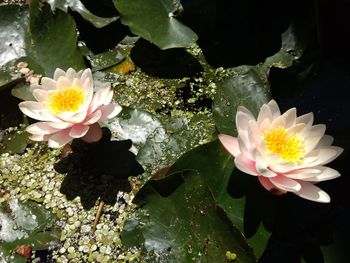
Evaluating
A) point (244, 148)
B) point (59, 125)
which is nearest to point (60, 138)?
point (59, 125)

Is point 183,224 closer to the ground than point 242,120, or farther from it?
closer to the ground

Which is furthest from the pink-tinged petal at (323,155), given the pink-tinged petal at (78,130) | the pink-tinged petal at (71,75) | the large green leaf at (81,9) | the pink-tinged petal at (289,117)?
the large green leaf at (81,9)

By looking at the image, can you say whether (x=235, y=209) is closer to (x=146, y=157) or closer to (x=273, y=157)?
(x=273, y=157)

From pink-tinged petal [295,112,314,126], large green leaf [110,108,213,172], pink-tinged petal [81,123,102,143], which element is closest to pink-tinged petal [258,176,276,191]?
pink-tinged petal [295,112,314,126]

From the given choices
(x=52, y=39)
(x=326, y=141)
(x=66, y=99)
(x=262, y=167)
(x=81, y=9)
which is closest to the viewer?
(x=262, y=167)

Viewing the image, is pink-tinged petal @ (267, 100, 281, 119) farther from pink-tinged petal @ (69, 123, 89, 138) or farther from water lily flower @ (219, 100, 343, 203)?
pink-tinged petal @ (69, 123, 89, 138)

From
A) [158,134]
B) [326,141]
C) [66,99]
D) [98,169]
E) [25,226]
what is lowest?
[25,226]

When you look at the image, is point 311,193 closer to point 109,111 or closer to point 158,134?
point 158,134

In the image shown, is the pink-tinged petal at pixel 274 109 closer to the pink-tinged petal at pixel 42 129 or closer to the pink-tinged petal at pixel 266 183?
the pink-tinged petal at pixel 266 183
